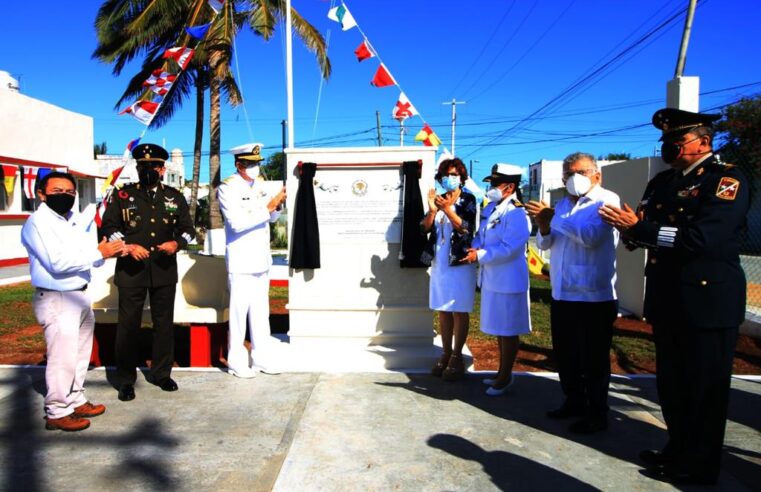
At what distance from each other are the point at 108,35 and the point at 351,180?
16.1 m

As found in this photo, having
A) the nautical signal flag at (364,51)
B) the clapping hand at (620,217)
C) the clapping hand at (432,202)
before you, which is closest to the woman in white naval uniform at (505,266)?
the clapping hand at (432,202)

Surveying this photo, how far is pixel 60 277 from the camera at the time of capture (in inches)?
150

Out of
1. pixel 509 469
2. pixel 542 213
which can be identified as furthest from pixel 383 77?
pixel 509 469

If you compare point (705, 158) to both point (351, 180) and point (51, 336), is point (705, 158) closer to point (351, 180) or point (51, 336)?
point (351, 180)

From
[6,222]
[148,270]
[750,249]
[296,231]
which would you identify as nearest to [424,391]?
[296,231]

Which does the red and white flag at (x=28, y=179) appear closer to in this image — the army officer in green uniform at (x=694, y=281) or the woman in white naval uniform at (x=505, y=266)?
the woman in white naval uniform at (x=505, y=266)

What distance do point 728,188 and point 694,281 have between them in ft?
1.81

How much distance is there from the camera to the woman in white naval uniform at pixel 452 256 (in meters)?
4.86

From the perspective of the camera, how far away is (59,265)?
12.1 ft

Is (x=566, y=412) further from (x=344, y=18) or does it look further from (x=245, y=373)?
(x=344, y=18)

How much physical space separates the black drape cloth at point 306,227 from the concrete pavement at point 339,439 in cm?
123

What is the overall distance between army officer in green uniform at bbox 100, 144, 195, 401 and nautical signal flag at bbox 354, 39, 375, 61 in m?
4.35

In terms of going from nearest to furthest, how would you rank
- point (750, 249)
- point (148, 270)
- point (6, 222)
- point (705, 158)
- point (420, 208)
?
point (705, 158) < point (148, 270) < point (420, 208) < point (750, 249) < point (6, 222)

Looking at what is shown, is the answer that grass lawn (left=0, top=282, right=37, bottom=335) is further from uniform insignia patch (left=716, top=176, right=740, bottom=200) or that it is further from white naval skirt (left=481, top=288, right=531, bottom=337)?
uniform insignia patch (left=716, top=176, right=740, bottom=200)
